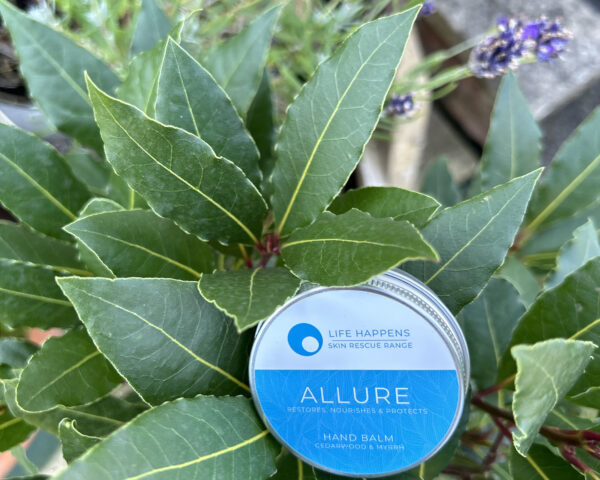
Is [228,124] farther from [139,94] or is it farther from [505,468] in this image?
[505,468]

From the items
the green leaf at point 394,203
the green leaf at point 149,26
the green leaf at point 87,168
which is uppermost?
the green leaf at point 149,26

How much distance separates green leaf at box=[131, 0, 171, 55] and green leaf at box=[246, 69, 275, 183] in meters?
0.10

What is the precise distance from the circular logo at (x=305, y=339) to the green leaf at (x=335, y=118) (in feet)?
0.26

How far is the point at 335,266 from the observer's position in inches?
13.6

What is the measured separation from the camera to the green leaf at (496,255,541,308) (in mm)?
553

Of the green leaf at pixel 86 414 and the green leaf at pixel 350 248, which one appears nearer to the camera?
the green leaf at pixel 350 248

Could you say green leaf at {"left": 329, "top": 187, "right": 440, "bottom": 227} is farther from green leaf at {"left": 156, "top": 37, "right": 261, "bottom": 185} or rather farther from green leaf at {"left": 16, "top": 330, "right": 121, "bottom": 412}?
green leaf at {"left": 16, "top": 330, "right": 121, "bottom": 412}

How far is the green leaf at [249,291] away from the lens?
32 cm

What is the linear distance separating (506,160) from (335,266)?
0.34 meters

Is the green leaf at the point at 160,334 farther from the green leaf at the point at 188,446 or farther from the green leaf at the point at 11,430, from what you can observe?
the green leaf at the point at 11,430

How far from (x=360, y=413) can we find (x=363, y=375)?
31 millimetres

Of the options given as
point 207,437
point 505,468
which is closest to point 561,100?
point 505,468

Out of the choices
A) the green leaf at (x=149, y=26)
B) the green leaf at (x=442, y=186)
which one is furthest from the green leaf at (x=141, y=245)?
the green leaf at (x=442, y=186)

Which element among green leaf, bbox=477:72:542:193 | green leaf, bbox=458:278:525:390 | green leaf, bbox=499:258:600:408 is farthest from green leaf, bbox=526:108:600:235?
green leaf, bbox=499:258:600:408
